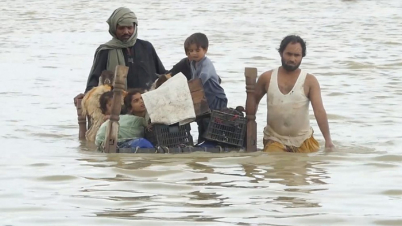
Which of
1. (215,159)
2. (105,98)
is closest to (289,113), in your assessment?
(215,159)

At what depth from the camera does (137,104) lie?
355 inches

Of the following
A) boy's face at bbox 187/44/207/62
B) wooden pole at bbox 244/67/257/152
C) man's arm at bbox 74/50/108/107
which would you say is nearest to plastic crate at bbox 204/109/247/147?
wooden pole at bbox 244/67/257/152

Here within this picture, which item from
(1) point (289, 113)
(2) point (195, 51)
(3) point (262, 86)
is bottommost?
(1) point (289, 113)

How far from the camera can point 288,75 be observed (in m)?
8.68

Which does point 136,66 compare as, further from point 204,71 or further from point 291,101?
point 291,101

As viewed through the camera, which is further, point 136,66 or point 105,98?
point 136,66

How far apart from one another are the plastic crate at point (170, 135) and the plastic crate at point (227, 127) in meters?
0.19

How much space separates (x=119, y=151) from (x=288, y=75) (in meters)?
1.57

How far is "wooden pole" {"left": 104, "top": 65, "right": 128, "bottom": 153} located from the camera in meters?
8.50

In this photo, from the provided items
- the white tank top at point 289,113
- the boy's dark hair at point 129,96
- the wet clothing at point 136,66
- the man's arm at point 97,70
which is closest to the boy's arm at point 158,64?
the wet clothing at point 136,66

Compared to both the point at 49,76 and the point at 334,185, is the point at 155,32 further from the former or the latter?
the point at 334,185

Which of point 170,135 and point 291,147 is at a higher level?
point 170,135

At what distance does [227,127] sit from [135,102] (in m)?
0.87

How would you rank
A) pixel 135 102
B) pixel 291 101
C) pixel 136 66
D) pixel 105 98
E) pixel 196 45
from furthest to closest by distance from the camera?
pixel 136 66
pixel 105 98
pixel 135 102
pixel 196 45
pixel 291 101
